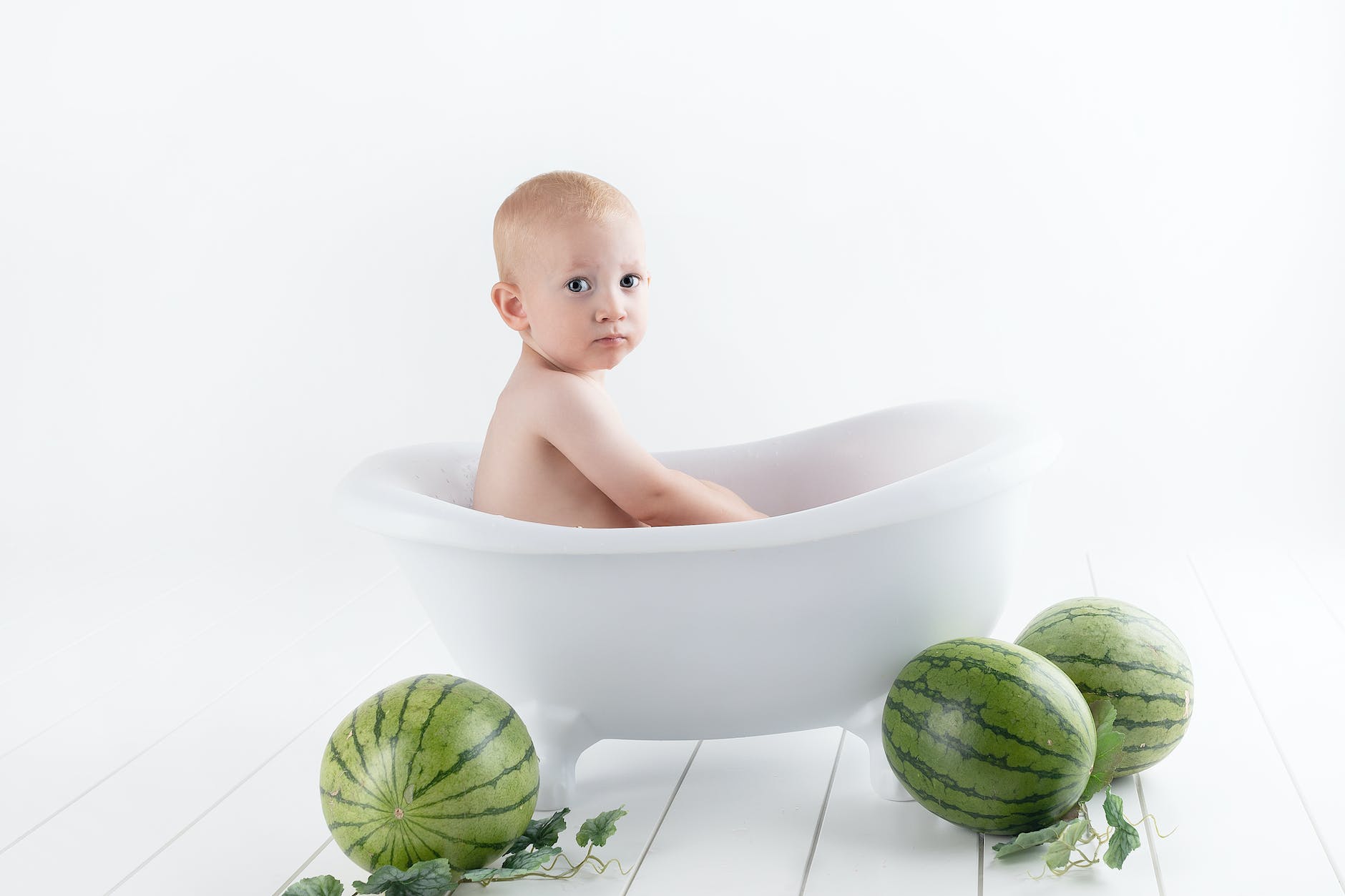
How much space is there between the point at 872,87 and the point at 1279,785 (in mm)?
2502

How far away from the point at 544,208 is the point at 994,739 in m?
1.03

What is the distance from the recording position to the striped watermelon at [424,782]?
1499 mm

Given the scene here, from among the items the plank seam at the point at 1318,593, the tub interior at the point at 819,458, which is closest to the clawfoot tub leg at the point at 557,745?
the tub interior at the point at 819,458

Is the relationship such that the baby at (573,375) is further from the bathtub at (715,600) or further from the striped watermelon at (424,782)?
the striped watermelon at (424,782)

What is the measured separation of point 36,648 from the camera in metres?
2.74

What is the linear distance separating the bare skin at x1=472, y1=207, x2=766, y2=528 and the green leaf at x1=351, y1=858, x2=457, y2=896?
0.63 m

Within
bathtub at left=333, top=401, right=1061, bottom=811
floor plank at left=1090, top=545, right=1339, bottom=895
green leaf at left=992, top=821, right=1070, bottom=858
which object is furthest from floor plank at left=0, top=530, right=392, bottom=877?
floor plank at left=1090, top=545, right=1339, bottom=895

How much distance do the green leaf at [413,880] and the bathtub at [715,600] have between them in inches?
12.7

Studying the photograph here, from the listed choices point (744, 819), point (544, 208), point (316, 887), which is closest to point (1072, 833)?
point (744, 819)

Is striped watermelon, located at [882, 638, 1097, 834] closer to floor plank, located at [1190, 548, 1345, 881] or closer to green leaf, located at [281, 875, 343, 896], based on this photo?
floor plank, located at [1190, 548, 1345, 881]

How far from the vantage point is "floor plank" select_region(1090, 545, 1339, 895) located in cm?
155

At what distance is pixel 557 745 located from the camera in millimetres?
1802

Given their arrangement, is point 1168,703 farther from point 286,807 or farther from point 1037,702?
point 286,807

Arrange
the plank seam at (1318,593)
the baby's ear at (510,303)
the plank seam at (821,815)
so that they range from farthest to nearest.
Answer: the plank seam at (1318,593)
the baby's ear at (510,303)
the plank seam at (821,815)
